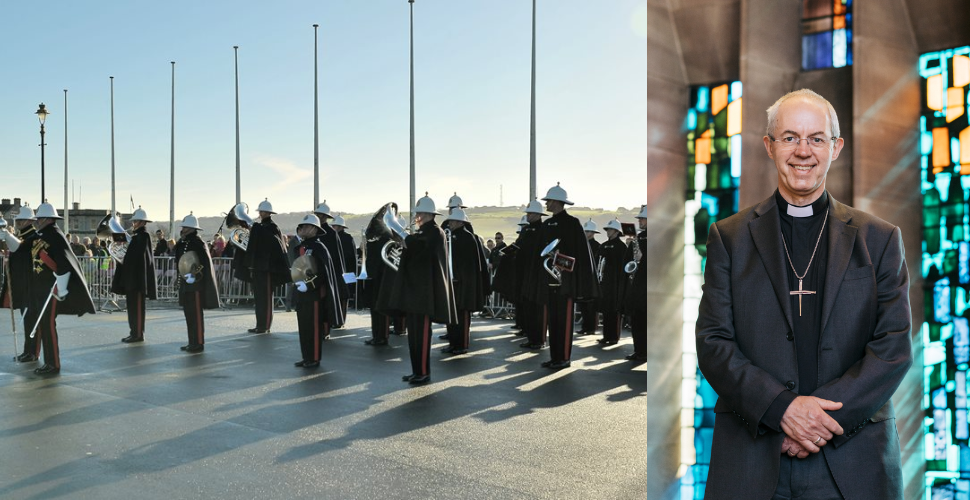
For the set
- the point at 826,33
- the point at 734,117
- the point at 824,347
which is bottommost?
the point at 824,347

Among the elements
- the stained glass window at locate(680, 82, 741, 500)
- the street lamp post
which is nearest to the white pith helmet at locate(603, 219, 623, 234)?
the stained glass window at locate(680, 82, 741, 500)

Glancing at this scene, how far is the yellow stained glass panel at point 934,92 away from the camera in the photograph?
3.63 metres

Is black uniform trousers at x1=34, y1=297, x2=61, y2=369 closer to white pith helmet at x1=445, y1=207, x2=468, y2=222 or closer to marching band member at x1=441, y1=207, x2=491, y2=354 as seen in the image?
marching band member at x1=441, y1=207, x2=491, y2=354

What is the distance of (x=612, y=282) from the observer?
15.4m

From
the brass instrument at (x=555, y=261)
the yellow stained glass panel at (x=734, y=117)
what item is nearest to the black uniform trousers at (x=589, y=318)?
the brass instrument at (x=555, y=261)

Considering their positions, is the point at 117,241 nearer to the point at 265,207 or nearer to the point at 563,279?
the point at 265,207

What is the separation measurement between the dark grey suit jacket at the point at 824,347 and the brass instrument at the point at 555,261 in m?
9.49

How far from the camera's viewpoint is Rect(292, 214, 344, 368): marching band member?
12062 mm

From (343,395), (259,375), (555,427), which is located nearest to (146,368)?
(259,375)

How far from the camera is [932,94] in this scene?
3.63 m

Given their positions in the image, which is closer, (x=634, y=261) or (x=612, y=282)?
(x=634, y=261)

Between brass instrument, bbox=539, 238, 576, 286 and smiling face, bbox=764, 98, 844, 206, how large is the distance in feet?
31.4

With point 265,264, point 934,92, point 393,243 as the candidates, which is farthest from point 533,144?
point 934,92

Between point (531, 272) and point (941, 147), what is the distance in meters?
9.53
